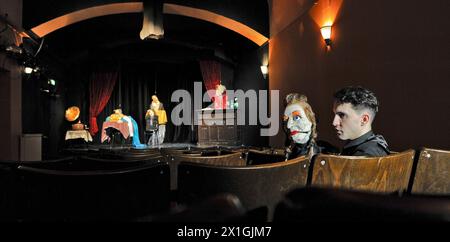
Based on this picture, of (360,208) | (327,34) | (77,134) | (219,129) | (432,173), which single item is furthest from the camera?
(219,129)

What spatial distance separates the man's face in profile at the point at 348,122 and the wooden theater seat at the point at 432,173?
29 centimetres

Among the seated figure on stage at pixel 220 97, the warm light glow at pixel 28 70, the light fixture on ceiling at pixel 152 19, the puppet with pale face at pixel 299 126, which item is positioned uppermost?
the light fixture on ceiling at pixel 152 19

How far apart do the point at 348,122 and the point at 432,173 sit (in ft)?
1.23

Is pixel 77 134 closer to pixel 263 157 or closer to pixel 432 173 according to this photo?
pixel 263 157

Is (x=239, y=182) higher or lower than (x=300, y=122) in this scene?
lower

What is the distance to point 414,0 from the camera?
7.11ft

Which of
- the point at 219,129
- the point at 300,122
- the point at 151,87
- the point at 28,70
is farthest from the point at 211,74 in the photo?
the point at 300,122

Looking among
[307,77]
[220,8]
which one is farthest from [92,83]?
[307,77]

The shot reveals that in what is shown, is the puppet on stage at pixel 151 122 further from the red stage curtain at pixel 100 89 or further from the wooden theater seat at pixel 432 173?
the wooden theater seat at pixel 432 173

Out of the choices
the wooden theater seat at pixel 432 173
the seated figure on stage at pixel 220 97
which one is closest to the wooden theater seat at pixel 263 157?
the wooden theater seat at pixel 432 173

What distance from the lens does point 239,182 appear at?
2.42ft

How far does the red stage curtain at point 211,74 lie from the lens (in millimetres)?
9156

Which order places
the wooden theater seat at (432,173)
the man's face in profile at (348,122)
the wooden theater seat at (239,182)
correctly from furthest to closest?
the man's face in profile at (348,122), the wooden theater seat at (432,173), the wooden theater seat at (239,182)

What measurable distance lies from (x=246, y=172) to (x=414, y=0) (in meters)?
2.36
